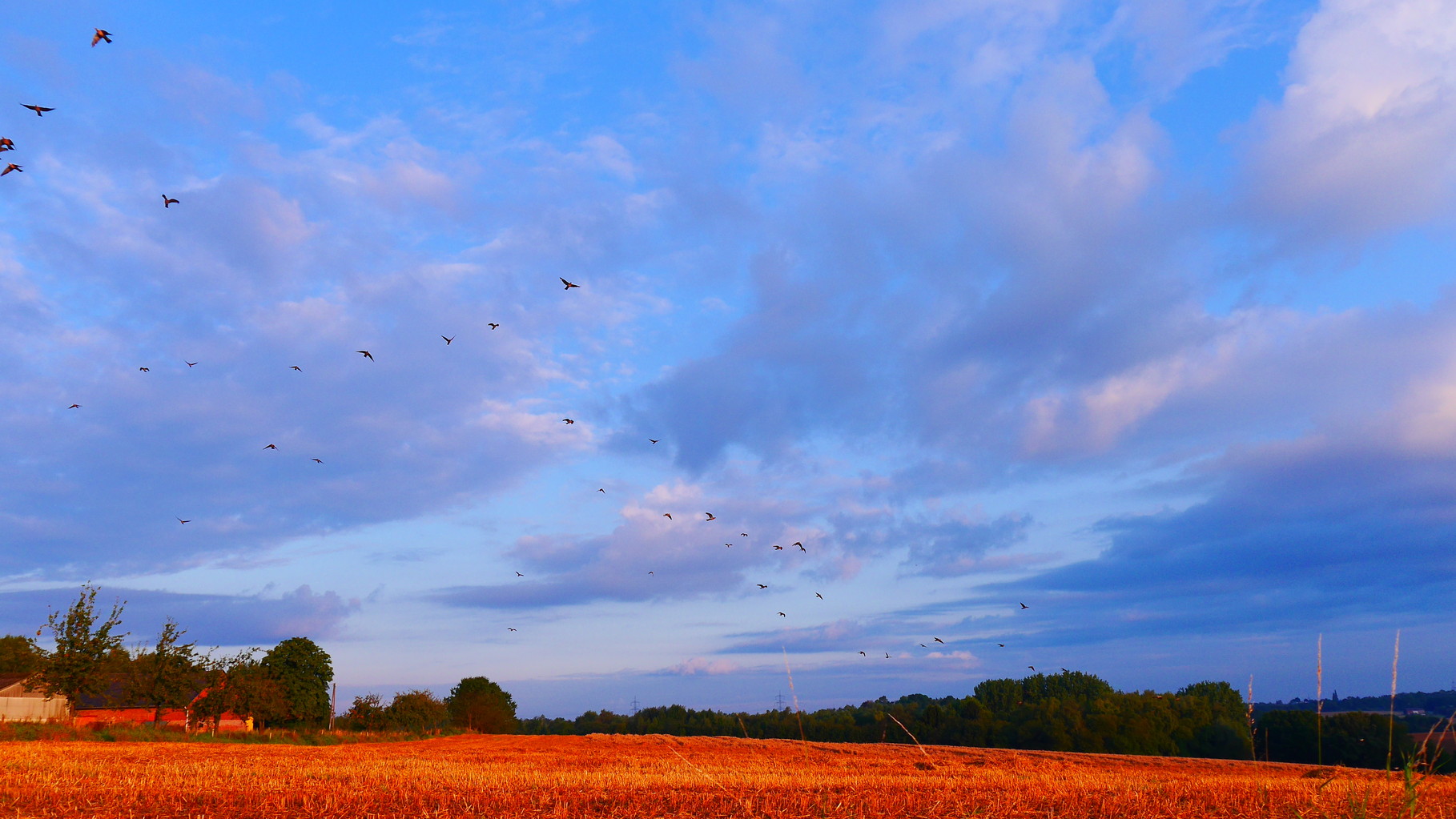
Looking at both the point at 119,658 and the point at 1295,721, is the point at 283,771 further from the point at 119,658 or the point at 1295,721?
the point at 1295,721

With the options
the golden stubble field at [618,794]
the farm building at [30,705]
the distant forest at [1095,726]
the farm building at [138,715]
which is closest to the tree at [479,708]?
the distant forest at [1095,726]

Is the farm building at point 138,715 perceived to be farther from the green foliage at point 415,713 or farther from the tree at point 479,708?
the tree at point 479,708

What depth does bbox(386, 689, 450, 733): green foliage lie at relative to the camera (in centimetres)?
9412

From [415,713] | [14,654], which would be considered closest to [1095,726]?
[415,713]

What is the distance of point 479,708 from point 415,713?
30350 mm

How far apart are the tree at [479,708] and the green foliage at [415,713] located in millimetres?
25989

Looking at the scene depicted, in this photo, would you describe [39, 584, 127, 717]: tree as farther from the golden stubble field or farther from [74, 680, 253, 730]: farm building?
the golden stubble field

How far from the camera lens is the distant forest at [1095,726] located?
214 ft

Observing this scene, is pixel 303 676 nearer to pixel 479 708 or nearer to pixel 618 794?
pixel 479 708

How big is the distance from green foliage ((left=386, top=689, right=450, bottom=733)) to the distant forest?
2811 cm

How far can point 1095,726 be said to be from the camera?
90.6m

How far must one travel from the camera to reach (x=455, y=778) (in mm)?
21500

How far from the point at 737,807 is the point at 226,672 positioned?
71.6 metres

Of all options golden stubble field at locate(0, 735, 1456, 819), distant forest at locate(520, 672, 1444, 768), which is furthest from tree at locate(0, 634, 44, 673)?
golden stubble field at locate(0, 735, 1456, 819)
